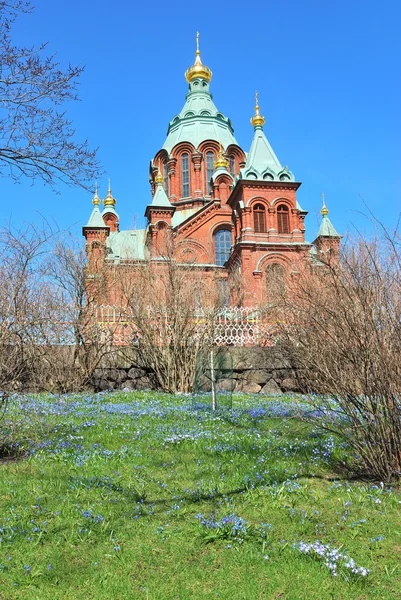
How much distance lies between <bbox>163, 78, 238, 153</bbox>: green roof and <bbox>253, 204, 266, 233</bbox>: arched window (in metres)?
10.9

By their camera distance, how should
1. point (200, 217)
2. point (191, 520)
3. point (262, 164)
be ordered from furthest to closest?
1. point (200, 217)
2. point (262, 164)
3. point (191, 520)

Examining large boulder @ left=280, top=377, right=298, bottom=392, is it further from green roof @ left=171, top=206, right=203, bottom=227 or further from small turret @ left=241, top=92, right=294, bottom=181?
green roof @ left=171, top=206, right=203, bottom=227

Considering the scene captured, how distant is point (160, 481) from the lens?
14.0ft

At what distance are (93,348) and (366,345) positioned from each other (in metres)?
7.80

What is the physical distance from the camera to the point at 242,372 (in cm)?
1155

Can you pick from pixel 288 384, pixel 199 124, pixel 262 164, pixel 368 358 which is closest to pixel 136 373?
pixel 288 384

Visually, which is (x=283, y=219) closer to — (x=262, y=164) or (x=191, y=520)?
(x=262, y=164)

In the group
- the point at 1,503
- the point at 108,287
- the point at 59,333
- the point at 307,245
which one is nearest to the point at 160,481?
Answer: the point at 1,503

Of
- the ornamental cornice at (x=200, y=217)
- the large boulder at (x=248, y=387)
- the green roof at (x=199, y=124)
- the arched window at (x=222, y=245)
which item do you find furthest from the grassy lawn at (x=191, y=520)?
the green roof at (x=199, y=124)

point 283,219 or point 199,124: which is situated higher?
point 199,124

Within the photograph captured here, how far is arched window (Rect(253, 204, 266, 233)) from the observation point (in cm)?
2912

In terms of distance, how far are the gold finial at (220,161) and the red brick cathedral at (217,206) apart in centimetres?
7

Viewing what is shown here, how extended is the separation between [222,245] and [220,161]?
644 cm

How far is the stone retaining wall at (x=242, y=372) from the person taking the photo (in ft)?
37.1
